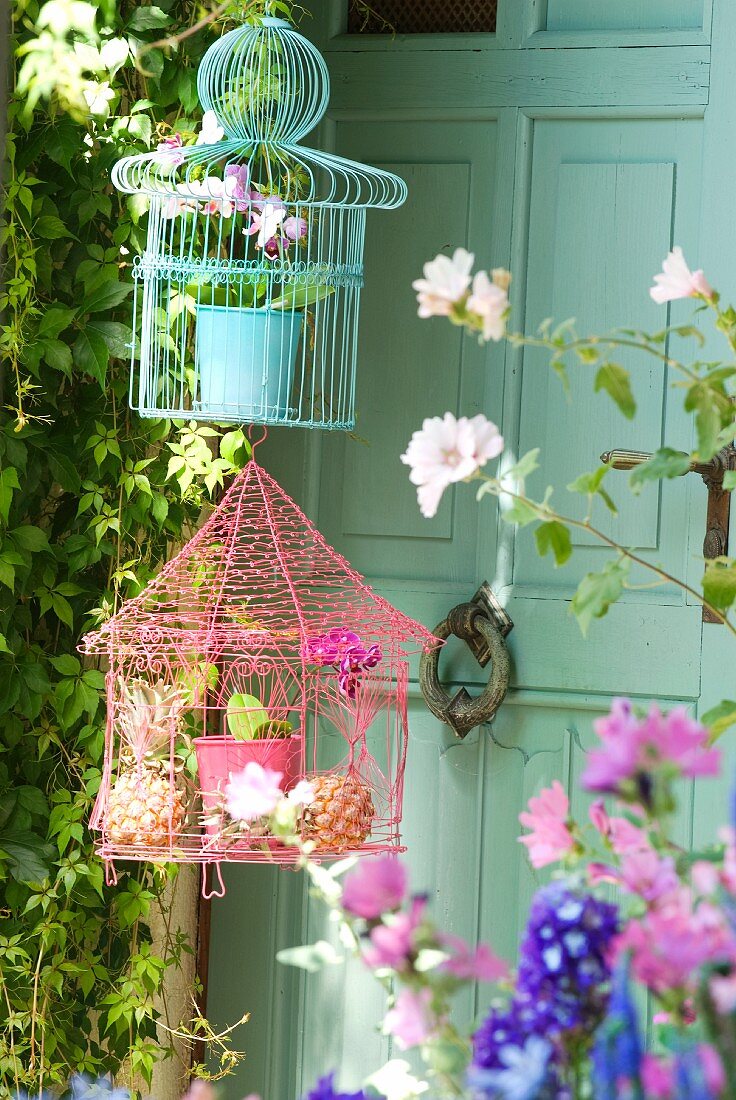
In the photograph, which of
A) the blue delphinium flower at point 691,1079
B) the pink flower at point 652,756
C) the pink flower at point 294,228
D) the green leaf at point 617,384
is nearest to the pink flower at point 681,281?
the green leaf at point 617,384

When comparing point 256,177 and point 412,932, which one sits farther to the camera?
point 256,177

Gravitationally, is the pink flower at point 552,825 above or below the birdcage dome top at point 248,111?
below

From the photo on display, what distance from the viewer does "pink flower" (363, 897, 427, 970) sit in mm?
584

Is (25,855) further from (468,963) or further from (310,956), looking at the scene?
(468,963)

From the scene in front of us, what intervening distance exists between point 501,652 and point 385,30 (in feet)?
3.49

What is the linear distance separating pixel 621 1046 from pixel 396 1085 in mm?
532

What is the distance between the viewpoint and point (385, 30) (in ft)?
7.53

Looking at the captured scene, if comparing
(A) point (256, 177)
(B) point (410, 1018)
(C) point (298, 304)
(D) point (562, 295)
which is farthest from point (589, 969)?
(A) point (256, 177)

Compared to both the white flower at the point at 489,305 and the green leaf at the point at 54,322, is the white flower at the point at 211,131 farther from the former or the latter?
the white flower at the point at 489,305

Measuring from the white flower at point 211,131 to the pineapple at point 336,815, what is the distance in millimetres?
858

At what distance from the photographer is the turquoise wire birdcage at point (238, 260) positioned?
178cm

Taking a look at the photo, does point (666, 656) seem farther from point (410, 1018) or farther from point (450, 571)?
point (410, 1018)

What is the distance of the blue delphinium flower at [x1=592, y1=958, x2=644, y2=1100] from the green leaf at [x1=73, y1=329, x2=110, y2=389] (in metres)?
1.53

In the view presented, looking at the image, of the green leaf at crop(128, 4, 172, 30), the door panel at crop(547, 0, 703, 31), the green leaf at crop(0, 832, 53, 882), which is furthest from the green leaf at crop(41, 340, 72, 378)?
the door panel at crop(547, 0, 703, 31)
